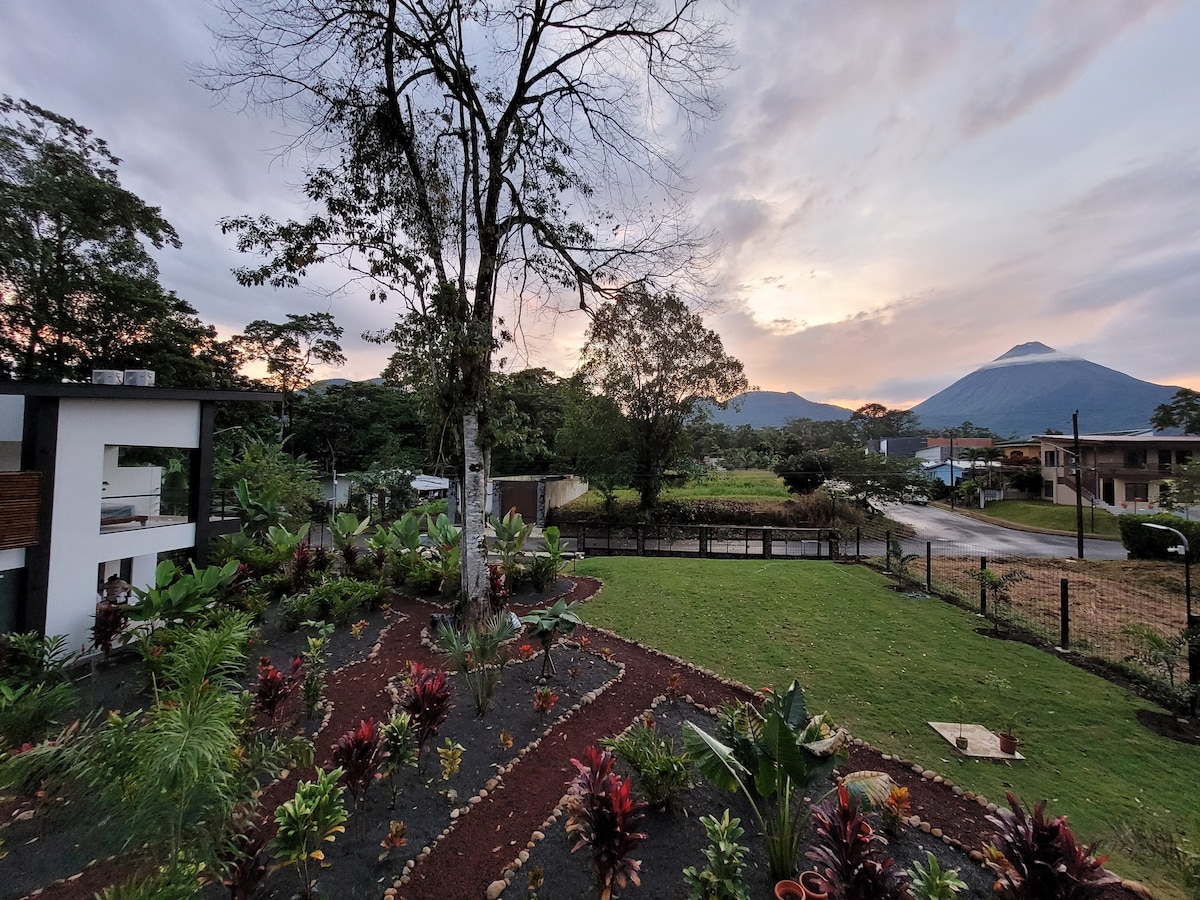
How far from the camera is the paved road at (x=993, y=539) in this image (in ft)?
55.1

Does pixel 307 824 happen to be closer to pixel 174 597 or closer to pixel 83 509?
pixel 174 597

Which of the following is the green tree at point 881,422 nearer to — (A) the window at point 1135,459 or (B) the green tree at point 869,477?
(A) the window at point 1135,459

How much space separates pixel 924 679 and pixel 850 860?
413 centimetres

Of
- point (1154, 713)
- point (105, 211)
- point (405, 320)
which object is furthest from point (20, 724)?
point (105, 211)

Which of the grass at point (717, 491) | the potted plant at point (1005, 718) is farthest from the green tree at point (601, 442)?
the potted plant at point (1005, 718)

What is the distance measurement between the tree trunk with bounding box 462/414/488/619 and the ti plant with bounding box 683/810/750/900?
4.35 metres

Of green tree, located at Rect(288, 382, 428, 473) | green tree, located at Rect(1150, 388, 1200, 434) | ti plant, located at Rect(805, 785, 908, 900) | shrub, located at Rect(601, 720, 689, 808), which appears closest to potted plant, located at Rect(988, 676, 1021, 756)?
ti plant, located at Rect(805, 785, 908, 900)

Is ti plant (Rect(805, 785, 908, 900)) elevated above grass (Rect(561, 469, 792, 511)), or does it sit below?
below

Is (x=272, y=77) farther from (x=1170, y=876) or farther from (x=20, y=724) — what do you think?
(x=1170, y=876)

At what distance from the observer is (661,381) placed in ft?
57.0

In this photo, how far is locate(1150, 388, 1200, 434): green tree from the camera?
3509 cm

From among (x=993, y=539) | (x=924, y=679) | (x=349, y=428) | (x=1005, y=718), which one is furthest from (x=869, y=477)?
(x=349, y=428)

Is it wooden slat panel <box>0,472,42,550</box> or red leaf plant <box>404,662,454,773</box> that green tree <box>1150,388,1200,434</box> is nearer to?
red leaf plant <box>404,662,454,773</box>

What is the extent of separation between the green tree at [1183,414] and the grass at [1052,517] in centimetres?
2016
